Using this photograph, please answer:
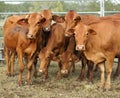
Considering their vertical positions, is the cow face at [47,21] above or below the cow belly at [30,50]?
above

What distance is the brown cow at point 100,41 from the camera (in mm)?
7160

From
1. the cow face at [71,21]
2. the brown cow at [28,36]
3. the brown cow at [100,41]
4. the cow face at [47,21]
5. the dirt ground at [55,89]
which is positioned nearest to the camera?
the dirt ground at [55,89]

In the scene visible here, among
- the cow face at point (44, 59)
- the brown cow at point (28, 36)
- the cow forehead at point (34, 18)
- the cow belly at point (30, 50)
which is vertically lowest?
the cow face at point (44, 59)

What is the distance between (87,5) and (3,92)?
221 inches

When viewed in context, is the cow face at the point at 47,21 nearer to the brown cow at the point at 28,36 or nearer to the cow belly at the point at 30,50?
the brown cow at the point at 28,36

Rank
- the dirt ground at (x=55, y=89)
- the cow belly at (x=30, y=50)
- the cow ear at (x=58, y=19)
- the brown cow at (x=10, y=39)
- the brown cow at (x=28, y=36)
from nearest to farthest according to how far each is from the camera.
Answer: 1. the dirt ground at (x=55, y=89)
2. the brown cow at (x=28, y=36)
3. the cow belly at (x=30, y=50)
4. the brown cow at (x=10, y=39)
5. the cow ear at (x=58, y=19)

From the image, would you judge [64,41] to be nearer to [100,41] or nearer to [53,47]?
[53,47]

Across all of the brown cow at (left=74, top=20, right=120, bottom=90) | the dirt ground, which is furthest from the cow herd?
the dirt ground

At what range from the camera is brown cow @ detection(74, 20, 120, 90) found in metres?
7.16

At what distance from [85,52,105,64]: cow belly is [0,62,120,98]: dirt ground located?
570mm

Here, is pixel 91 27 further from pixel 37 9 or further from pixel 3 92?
pixel 37 9

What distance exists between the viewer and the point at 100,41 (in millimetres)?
7273

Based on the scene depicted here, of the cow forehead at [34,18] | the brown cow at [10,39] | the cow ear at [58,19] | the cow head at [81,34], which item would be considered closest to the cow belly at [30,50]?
the brown cow at [10,39]

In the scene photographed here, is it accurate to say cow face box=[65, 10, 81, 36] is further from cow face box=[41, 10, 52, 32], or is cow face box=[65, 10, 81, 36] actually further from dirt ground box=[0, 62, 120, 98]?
dirt ground box=[0, 62, 120, 98]
